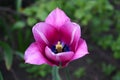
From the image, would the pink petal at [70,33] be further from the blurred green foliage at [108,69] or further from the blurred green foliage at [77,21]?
the blurred green foliage at [108,69]

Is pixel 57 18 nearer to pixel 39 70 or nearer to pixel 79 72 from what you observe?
pixel 39 70

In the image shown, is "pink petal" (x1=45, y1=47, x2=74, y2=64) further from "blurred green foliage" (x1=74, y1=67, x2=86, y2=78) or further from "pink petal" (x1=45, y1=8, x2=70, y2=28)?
"blurred green foliage" (x1=74, y1=67, x2=86, y2=78)

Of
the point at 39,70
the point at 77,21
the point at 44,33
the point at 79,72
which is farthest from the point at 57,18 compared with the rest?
the point at 79,72

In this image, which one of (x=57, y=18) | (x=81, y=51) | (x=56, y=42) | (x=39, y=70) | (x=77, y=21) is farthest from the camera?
(x=39, y=70)

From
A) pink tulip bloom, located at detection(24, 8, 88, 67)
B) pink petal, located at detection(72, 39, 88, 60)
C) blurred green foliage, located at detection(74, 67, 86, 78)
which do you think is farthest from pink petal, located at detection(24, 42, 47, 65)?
blurred green foliage, located at detection(74, 67, 86, 78)

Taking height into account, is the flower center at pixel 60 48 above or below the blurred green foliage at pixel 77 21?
above

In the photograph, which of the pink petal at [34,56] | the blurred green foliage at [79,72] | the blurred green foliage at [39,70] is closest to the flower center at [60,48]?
the pink petal at [34,56]
